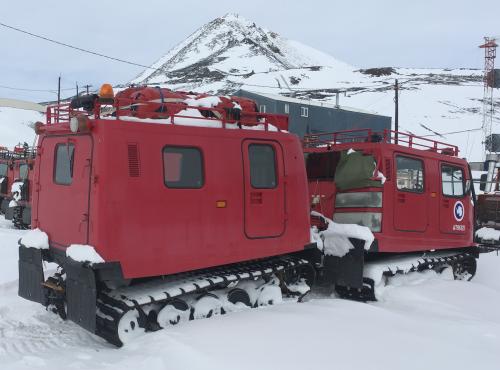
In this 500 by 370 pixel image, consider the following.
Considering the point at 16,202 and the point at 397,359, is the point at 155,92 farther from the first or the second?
the point at 16,202

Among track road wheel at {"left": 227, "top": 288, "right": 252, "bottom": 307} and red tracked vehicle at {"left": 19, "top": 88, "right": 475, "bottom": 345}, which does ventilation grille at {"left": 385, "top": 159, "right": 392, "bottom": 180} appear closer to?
red tracked vehicle at {"left": 19, "top": 88, "right": 475, "bottom": 345}

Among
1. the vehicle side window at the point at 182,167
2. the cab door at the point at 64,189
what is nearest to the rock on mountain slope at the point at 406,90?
the vehicle side window at the point at 182,167

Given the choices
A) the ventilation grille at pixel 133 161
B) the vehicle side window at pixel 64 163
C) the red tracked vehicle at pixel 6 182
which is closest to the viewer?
the ventilation grille at pixel 133 161

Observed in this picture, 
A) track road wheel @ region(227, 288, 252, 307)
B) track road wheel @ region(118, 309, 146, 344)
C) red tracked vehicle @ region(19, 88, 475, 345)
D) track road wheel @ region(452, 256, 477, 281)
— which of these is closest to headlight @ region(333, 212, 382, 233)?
Answer: red tracked vehicle @ region(19, 88, 475, 345)

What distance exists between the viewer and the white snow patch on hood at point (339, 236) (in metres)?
7.62

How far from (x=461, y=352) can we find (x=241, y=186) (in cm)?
300

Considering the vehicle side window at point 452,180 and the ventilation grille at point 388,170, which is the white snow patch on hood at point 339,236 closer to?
the ventilation grille at point 388,170

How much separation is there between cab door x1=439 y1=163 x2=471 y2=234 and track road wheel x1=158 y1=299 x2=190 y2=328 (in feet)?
17.6

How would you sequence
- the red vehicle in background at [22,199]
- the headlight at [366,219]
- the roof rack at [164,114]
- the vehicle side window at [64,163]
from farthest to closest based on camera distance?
the red vehicle in background at [22,199]
the headlight at [366,219]
the vehicle side window at [64,163]
the roof rack at [164,114]

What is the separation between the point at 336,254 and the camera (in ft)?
26.1

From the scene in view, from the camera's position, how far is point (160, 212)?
5.54 meters

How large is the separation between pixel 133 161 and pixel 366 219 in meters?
4.01

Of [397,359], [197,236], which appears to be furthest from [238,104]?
[397,359]

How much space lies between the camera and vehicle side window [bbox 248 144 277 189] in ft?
21.2
